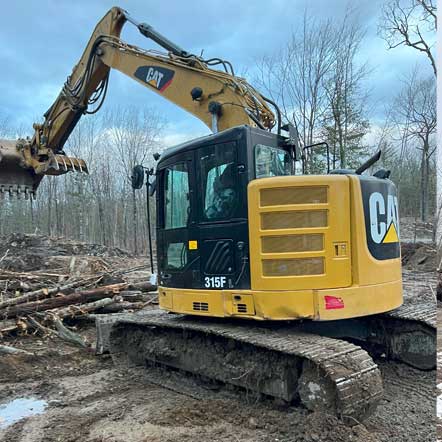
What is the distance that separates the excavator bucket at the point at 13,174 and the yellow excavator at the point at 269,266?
157 inches

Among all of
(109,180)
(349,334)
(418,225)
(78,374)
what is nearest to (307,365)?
(349,334)

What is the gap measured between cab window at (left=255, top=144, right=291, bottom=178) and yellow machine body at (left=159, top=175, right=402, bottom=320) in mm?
258

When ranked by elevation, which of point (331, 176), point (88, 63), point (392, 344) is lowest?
point (392, 344)

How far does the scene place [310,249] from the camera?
4078mm

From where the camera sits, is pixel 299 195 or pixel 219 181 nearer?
pixel 299 195

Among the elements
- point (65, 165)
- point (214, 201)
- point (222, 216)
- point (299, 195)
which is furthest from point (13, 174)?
point (299, 195)

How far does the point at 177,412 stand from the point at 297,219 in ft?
6.42

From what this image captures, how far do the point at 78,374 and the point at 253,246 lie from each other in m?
2.88

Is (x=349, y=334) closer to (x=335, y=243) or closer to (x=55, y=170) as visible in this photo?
(x=335, y=243)

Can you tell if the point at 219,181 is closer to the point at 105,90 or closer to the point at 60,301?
the point at 105,90

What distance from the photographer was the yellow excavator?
407 cm

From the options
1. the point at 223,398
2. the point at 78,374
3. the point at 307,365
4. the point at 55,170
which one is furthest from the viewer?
the point at 55,170

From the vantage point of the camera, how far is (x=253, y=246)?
4.25 m

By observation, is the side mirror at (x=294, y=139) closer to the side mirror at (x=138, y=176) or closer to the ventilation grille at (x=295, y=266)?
the ventilation grille at (x=295, y=266)
